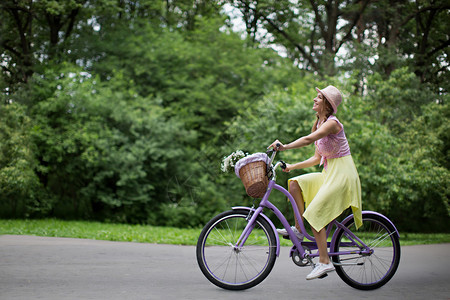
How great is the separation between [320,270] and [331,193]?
0.78 metres

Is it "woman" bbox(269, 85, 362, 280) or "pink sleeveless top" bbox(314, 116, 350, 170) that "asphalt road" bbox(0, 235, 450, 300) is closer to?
"woman" bbox(269, 85, 362, 280)

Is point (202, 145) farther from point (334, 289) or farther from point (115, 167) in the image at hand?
point (334, 289)

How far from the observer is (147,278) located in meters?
6.04

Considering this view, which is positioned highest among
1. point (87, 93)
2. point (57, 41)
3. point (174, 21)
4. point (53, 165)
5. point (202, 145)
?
point (174, 21)

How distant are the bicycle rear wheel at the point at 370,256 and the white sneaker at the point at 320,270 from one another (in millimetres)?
271

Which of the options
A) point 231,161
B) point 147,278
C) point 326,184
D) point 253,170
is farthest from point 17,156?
point 326,184

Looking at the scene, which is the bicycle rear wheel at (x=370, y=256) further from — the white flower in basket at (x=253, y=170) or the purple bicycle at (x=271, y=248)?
the white flower in basket at (x=253, y=170)

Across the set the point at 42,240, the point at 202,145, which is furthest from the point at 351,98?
the point at 42,240

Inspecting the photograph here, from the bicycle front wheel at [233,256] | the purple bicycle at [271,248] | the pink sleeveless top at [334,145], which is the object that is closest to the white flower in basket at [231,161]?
the purple bicycle at [271,248]

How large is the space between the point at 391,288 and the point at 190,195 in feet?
48.6

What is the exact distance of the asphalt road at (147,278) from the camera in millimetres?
5172

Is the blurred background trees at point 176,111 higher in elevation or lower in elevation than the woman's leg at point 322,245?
higher

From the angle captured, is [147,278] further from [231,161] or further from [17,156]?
[17,156]

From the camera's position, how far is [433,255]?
9273 mm
